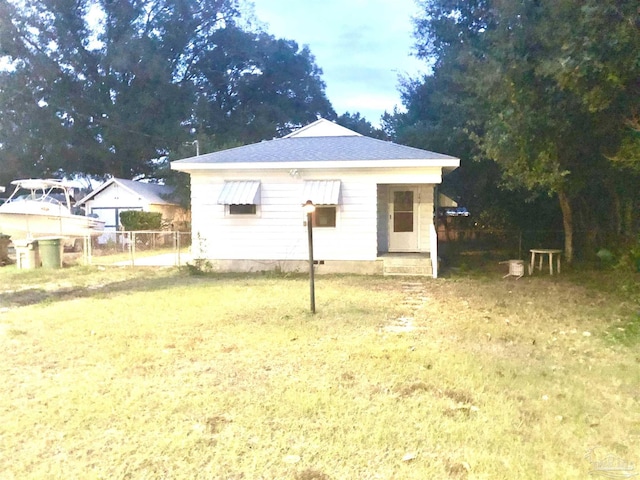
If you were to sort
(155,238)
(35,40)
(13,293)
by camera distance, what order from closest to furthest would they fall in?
(13,293) < (155,238) < (35,40)

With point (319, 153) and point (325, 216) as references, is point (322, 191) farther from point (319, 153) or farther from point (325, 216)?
point (319, 153)

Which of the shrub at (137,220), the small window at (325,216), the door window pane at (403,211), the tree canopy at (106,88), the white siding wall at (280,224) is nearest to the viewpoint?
the white siding wall at (280,224)

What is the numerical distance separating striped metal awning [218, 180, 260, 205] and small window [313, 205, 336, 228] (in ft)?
4.78

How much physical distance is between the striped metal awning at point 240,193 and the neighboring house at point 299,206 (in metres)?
0.02

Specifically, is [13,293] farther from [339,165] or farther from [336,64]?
[336,64]

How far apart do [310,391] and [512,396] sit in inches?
63.7

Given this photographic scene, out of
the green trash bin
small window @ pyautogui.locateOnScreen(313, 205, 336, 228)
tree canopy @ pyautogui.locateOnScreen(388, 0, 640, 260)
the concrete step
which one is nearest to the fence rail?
the green trash bin

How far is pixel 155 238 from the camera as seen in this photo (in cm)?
2009

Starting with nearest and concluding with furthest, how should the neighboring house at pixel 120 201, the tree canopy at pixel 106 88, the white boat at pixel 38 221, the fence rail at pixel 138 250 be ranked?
1. the fence rail at pixel 138 250
2. the white boat at pixel 38 221
3. the neighboring house at pixel 120 201
4. the tree canopy at pixel 106 88

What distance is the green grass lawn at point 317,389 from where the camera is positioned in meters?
2.95

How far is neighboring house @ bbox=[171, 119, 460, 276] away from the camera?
11.5 meters

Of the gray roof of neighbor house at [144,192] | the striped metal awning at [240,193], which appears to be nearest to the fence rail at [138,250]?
the striped metal awning at [240,193]

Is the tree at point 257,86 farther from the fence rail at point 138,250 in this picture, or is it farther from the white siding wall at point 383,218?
the white siding wall at point 383,218

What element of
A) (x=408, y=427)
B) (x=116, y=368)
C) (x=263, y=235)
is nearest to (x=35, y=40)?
(x=263, y=235)
